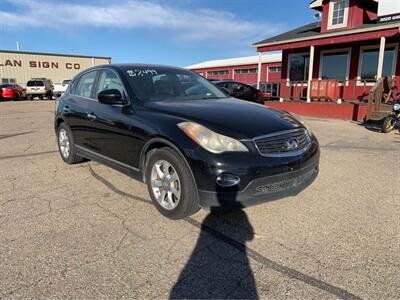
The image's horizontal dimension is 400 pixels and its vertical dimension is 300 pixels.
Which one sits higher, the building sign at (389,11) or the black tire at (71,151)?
the building sign at (389,11)

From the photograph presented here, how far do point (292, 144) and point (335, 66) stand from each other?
598 inches

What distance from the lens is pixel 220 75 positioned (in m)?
39.7

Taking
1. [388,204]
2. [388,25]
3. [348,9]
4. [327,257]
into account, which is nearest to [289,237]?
[327,257]

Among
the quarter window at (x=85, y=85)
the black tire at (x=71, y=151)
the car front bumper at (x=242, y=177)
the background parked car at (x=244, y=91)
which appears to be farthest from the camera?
the background parked car at (x=244, y=91)

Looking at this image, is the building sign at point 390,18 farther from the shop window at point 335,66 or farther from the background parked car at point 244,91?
the background parked car at point 244,91

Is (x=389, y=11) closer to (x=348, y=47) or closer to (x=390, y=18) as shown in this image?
(x=390, y=18)

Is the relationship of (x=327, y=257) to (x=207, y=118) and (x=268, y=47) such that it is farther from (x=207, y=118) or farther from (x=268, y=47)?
(x=268, y=47)

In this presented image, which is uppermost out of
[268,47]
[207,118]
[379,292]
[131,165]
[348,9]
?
[348,9]

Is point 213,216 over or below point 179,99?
below

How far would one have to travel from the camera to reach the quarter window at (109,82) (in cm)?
425

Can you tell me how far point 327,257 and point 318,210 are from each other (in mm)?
1037

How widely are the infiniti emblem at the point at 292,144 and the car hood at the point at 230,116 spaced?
152mm

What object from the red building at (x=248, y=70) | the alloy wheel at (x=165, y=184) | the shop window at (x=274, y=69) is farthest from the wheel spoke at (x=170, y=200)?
the shop window at (x=274, y=69)

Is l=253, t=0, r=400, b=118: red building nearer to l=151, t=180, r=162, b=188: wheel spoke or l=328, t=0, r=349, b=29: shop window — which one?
l=328, t=0, r=349, b=29: shop window
